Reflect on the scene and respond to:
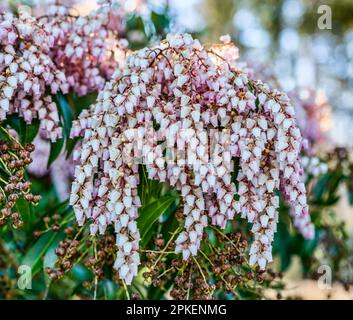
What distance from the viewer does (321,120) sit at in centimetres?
253

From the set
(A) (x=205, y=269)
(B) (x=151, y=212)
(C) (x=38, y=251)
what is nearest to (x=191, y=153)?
(B) (x=151, y=212)

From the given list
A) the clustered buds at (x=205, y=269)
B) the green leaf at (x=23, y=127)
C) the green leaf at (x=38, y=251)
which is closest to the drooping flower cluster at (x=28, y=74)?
the green leaf at (x=23, y=127)

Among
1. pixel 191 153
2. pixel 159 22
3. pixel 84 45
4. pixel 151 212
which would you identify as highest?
pixel 159 22

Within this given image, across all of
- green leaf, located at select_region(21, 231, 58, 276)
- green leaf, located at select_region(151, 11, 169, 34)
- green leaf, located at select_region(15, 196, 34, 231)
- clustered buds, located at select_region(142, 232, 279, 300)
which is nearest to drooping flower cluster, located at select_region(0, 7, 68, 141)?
green leaf, located at select_region(15, 196, 34, 231)

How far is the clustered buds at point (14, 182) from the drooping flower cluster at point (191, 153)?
0.14m

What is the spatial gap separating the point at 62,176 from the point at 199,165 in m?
1.09

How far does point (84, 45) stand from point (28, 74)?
0.25 metres

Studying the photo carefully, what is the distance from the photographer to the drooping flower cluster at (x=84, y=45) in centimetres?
155

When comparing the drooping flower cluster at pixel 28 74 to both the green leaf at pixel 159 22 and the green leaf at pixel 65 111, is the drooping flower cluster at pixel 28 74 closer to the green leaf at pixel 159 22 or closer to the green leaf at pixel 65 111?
the green leaf at pixel 65 111

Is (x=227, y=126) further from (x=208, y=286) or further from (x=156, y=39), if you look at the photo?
(x=156, y=39)

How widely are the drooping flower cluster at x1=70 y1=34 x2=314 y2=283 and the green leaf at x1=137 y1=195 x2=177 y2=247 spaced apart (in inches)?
3.0

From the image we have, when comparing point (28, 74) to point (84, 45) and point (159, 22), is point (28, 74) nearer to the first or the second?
A: point (84, 45)

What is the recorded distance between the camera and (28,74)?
135 cm

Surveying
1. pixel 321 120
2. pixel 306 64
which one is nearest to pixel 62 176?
pixel 321 120
